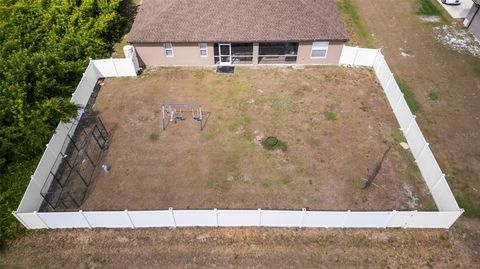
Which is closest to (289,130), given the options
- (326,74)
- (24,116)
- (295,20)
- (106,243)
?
(326,74)

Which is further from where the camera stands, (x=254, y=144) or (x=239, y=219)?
(x=254, y=144)

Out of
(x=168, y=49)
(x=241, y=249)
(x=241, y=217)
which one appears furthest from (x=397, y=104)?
(x=168, y=49)

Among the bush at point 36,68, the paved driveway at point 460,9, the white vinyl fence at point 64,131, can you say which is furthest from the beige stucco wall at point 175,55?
the paved driveway at point 460,9

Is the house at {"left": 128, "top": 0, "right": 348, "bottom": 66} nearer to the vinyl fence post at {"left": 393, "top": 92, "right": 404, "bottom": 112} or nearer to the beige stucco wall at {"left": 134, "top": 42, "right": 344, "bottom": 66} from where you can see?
the beige stucco wall at {"left": 134, "top": 42, "right": 344, "bottom": 66}

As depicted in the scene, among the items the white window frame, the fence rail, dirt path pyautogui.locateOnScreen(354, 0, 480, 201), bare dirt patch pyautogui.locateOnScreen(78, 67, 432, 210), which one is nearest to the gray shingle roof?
the white window frame

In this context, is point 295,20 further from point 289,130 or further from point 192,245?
point 192,245

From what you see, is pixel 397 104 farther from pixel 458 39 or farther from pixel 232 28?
pixel 232 28
